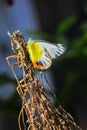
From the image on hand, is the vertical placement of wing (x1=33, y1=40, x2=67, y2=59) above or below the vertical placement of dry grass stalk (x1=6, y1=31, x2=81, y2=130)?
above

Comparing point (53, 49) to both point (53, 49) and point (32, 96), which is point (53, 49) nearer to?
point (53, 49)

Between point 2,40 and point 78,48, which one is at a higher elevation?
point 2,40

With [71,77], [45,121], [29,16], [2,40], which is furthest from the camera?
[29,16]

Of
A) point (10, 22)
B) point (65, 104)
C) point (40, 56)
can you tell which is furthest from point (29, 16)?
point (40, 56)

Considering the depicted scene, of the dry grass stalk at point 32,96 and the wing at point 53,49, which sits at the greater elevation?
the wing at point 53,49

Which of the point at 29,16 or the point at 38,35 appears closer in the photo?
the point at 38,35

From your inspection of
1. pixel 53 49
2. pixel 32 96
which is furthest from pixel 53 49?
pixel 32 96

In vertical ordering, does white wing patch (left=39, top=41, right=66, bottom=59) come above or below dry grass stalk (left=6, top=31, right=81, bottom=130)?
above

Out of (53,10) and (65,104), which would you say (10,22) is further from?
(65,104)
